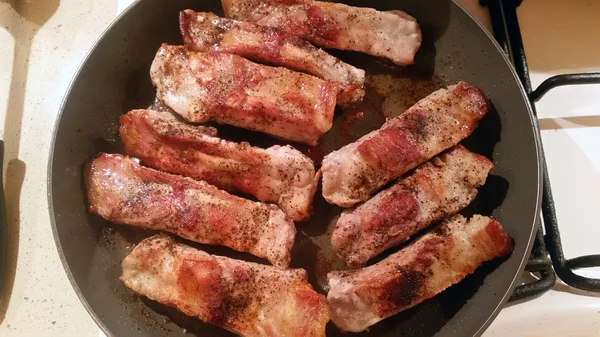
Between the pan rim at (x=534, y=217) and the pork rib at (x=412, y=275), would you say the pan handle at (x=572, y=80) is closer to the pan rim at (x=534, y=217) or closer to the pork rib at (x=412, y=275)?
the pan rim at (x=534, y=217)

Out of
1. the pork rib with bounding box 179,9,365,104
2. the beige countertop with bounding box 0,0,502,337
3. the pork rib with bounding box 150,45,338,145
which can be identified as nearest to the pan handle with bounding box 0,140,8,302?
the beige countertop with bounding box 0,0,502,337

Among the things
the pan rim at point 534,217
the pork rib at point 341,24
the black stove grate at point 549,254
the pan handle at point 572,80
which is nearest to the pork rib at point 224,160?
the pork rib at point 341,24

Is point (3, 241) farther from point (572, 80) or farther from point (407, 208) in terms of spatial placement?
point (572, 80)

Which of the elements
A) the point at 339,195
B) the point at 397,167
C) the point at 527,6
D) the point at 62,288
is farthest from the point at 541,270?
the point at 62,288

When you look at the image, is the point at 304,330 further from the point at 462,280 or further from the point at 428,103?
the point at 428,103

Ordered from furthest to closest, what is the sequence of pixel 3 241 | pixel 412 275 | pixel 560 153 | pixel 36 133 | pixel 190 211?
pixel 36 133 → pixel 560 153 → pixel 3 241 → pixel 190 211 → pixel 412 275

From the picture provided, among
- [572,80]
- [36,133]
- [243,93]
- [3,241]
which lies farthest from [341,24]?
[3,241]
